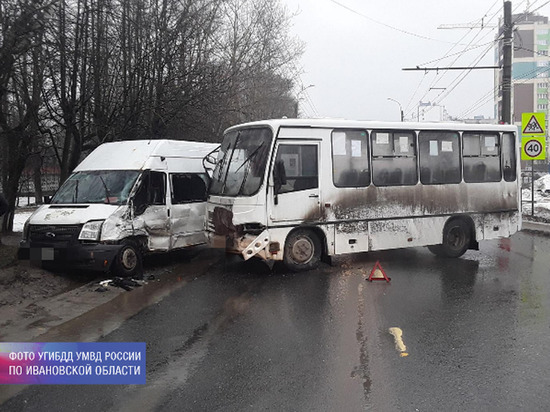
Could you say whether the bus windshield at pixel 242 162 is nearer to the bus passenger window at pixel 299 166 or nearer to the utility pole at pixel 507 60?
the bus passenger window at pixel 299 166

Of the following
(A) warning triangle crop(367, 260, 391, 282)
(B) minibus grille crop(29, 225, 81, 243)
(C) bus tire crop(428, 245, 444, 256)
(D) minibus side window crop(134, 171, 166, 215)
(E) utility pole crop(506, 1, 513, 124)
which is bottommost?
(A) warning triangle crop(367, 260, 391, 282)

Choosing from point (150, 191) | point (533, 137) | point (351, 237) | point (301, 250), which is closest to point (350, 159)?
point (351, 237)

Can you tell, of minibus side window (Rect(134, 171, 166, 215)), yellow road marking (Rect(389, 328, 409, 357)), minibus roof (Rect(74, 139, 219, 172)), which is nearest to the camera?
yellow road marking (Rect(389, 328, 409, 357))

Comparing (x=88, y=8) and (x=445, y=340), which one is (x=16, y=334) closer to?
(x=445, y=340)

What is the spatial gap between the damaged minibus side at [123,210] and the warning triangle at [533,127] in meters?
11.1

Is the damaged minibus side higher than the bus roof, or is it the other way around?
the bus roof

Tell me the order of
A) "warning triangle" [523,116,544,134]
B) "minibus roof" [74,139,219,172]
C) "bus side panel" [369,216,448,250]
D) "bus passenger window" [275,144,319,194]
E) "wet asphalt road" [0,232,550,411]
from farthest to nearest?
1. "warning triangle" [523,116,544,134]
2. "bus side panel" [369,216,448,250]
3. "minibus roof" [74,139,219,172]
4. "bus passenger window" [275,144,319,194]
5. "wet asphalt road" [0,232,550,411]

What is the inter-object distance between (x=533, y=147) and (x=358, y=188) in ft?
31.6

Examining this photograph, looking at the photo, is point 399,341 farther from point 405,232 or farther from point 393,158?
point 393,158

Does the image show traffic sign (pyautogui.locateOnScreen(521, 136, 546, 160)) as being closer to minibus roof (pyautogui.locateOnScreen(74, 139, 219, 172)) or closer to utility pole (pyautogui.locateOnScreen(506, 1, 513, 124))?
utility pole (pyautogui.locateOnScreen(506, 1, 513, 124))

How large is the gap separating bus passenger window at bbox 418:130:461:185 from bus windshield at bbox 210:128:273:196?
3.70m

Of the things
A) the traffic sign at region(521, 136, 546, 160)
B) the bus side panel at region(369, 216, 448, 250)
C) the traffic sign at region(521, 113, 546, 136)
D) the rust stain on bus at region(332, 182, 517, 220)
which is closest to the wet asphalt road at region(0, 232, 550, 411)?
the bus side panel at region(369, 216, 448, 250)

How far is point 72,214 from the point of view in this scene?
8.66m

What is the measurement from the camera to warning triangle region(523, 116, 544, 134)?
16203mm
